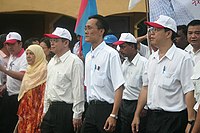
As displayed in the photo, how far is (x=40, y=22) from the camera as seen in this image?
15.6 metres

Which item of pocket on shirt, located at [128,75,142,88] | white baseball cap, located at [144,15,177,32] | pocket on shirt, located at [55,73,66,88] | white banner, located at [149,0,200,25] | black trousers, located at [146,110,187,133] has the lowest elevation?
black trousers, located at [146,110,187,133]

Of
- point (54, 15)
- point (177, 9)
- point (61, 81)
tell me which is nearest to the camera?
point (61, 81)

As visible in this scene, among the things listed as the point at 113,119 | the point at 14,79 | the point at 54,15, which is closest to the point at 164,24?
the point at 113,119

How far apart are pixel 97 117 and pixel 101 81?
17.0 inches

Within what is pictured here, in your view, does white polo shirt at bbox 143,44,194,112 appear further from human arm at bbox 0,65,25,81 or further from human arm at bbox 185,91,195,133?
human arm at bbox 0,65,25,81

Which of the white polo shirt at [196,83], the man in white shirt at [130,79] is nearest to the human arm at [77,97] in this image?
the man in white shirt at [130,79]

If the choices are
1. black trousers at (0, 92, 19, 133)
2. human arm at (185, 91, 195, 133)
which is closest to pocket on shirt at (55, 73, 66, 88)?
human arm at (185, 91, 195, 133)

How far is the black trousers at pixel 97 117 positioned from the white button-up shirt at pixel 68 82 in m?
0.35

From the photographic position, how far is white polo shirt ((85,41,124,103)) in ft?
18.5

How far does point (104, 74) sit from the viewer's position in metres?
5.70

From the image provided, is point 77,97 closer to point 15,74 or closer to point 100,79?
point 100,79

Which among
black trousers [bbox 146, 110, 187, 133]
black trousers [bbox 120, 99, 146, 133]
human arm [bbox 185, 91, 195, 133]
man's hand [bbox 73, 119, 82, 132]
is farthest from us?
black trousers [bbox 120, 99, 146, 133]

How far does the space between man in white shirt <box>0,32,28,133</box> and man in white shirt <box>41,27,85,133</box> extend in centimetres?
162

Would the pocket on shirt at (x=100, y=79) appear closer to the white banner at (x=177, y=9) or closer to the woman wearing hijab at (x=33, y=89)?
the white banner at (x=177, y=9)
